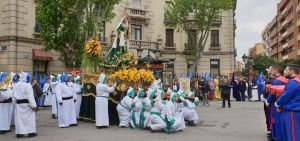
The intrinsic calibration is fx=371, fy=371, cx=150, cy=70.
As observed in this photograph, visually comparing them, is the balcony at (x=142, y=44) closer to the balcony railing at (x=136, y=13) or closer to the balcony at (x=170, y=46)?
the balcony at (x=170, y=46)

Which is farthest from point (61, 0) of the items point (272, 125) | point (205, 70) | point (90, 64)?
point (205, 70)

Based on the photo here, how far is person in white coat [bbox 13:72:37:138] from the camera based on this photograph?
11359 millimetres

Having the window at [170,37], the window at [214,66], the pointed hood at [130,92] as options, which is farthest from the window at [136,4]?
the pointed hood at [130,92]

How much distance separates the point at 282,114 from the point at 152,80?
6785 millimetres

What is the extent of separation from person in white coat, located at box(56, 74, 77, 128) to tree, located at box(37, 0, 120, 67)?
8537 millimetres

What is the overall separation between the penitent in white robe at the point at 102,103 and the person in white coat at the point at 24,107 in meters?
2.55

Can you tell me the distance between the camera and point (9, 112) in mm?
12719

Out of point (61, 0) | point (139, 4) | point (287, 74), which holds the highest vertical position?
point (139, 4)

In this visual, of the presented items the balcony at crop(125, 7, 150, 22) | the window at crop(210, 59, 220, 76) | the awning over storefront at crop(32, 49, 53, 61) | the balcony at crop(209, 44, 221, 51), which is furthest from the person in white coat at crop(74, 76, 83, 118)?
the window at crop(210, 59, 220, 76)

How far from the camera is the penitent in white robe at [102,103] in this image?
13.3m

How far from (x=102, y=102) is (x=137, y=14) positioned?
2253cm

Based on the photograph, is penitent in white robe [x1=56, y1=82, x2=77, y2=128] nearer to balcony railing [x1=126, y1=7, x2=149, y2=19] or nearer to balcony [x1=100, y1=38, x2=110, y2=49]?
balcony [x1=100, y1=38, x2=110, y2=49]

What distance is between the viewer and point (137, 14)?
35031 mm

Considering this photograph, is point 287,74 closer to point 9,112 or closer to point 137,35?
point 9,112
